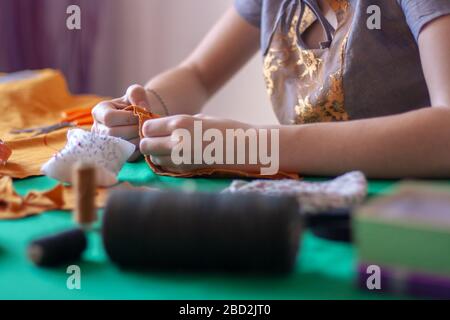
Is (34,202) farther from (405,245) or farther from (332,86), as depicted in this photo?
(332,86)

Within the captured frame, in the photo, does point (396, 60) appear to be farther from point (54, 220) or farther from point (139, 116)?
point (54, 220)

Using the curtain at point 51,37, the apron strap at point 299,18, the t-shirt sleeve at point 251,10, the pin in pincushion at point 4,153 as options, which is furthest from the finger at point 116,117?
the curtain at point 51,37

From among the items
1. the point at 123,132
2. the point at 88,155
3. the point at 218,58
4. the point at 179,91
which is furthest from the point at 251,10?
the point at 88,155

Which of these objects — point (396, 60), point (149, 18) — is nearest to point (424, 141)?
point (396, 60)

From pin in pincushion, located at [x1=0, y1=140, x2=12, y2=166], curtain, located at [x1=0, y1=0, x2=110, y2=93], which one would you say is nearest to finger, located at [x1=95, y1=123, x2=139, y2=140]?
pin in pincushion, located at [x1=0, y1=140, x2=12, y2=166]

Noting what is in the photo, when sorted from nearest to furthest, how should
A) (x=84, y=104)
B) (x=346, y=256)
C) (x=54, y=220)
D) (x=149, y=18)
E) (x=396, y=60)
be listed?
(x=346, y=256) < (x=54, y=220) < (x=396, y=60) < (x=84, y=104) < (x=149, y=18)

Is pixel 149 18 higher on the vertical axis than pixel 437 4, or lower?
higher

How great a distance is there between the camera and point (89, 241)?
51cm

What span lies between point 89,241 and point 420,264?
257 millimetres

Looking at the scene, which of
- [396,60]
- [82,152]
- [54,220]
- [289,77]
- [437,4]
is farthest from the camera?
[289,77]

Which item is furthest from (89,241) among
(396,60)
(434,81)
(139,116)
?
(396,60)
